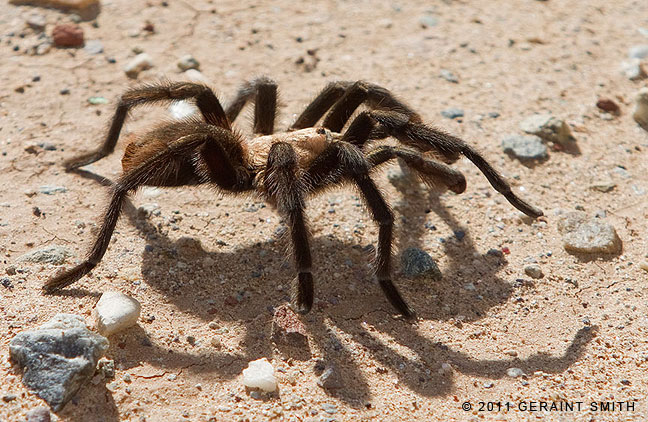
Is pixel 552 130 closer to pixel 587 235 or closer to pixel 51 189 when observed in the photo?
pixel 587 235

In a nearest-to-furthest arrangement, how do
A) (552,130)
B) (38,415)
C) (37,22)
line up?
(38,415), (552,130), (37,22)

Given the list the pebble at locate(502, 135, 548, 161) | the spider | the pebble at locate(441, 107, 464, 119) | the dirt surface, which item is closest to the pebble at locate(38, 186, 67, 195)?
the dirt surface

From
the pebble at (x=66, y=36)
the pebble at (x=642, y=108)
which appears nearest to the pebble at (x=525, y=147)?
the pebble at (x=642, y=108)

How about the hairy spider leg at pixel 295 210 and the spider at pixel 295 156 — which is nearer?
the hairy spider leg at pixel 295 210

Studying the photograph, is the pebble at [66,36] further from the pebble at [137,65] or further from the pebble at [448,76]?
the pebble at [448,76]

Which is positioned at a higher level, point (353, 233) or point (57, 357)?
point (57, 357)

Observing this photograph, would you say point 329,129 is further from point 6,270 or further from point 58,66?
point 58,66

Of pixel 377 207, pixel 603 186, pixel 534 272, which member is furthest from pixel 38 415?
pixel 603 186
